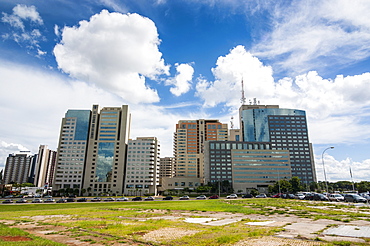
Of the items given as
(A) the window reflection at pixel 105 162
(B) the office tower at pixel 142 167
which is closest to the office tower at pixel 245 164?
(B) the office tower at pixel 142 167

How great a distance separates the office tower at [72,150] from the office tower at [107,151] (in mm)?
3664

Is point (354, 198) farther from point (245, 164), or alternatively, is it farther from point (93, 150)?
point (93, 150)

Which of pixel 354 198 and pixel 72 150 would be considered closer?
pixel 354 198

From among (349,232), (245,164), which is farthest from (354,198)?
(245,164)

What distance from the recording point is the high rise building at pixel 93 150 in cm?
15150

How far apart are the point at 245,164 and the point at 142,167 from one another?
7312cm

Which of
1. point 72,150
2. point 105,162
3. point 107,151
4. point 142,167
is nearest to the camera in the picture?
point 105,162

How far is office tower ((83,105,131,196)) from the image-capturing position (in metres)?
151

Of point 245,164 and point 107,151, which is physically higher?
point 107,151

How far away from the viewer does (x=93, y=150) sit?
6186 inches

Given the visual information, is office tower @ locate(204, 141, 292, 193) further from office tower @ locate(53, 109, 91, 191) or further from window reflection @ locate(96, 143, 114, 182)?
office tower @ locate(53, 109, 91, 191)

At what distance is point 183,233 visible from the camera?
16328mm

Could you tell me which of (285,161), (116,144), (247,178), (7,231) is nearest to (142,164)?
(116,144)

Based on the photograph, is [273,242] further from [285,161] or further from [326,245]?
[285,161]
